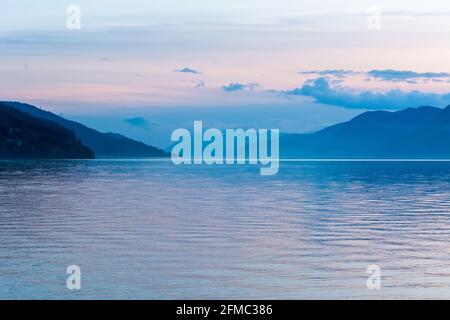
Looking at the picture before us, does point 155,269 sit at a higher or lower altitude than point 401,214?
lower

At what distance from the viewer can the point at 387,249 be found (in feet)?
132

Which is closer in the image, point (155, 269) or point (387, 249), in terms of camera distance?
point (155, 269)

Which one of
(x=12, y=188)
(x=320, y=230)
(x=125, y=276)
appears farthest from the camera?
(x=12, y=188)

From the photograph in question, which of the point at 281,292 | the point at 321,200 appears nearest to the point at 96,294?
the point at 281,292

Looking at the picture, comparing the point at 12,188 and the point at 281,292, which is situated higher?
the point at 12,188

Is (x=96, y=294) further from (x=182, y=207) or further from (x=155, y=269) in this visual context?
(x=182, y=207)

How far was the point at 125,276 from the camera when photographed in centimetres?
3175

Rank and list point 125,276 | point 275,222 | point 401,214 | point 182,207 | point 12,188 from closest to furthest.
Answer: point 125,276
point 275,222
point 401,214
point 182,207
point 12,188
